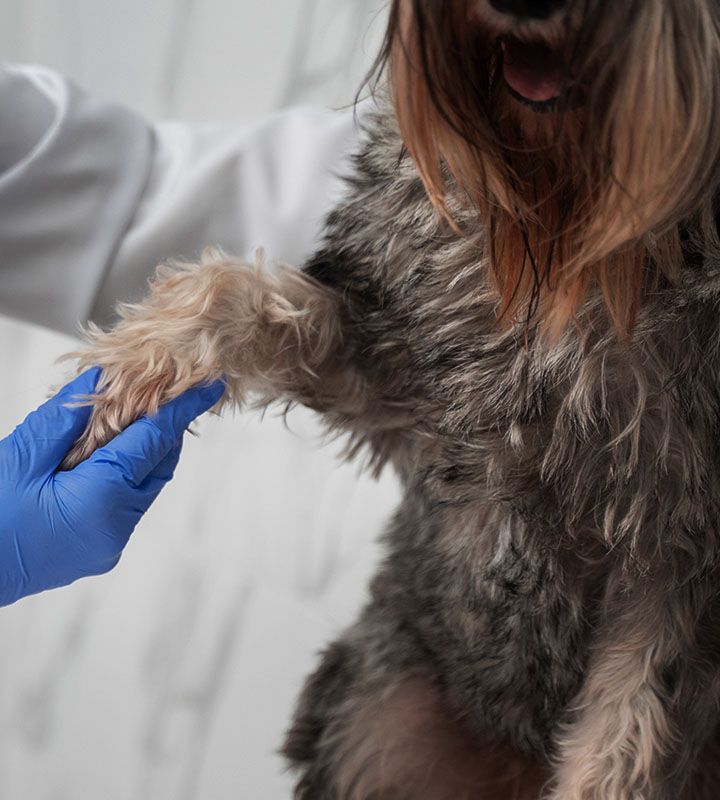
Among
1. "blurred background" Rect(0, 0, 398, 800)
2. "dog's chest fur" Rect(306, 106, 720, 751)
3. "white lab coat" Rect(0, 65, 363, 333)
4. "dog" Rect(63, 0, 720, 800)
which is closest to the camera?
"dog" Rect(63, 0, 720, 800)

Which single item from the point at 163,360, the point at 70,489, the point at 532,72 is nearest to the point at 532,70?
the point at 532,72

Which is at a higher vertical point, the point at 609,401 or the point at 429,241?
the point at 429,241

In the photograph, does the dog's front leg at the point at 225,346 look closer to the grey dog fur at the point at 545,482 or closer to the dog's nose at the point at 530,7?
the grey dog fur at the point at 545,482

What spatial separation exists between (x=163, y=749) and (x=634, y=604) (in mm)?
780

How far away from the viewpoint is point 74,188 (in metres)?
1.44

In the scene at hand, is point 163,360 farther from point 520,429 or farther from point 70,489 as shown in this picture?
point 520,429

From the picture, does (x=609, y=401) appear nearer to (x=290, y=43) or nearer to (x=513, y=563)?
(x=513, y=563)

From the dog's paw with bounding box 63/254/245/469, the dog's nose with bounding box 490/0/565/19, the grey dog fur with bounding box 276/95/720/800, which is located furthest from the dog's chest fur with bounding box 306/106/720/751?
the dog's nose with bounding box 490/0/565/19

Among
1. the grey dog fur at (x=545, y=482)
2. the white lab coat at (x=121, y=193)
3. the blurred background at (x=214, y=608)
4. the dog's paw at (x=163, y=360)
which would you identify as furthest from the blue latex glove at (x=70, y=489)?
the blurred background at (x=214, y=608)

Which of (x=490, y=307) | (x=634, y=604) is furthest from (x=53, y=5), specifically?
(x=634, y=604)

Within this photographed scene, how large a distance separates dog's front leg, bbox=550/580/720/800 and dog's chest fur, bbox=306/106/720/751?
26 mm

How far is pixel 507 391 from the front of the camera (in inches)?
43.7

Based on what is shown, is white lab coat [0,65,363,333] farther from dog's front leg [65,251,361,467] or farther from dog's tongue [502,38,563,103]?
dog's tongue [502,38,563,103]

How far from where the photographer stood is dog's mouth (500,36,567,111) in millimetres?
886
